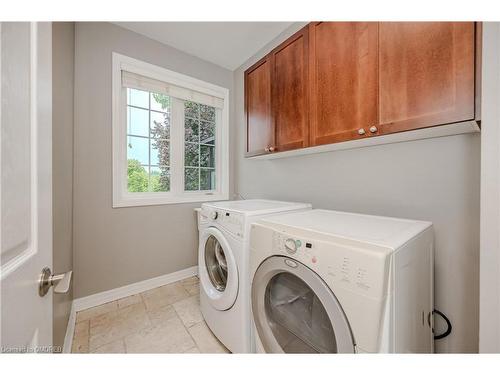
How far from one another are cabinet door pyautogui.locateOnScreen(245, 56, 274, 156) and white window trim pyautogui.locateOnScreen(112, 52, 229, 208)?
67 centimetres

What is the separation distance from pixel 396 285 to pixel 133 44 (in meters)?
2.58

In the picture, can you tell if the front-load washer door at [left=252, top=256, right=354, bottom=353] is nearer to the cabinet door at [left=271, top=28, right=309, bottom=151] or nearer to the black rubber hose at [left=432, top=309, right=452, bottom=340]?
the black rubber hose at [left=432, top=309, right=452, bottom=340]

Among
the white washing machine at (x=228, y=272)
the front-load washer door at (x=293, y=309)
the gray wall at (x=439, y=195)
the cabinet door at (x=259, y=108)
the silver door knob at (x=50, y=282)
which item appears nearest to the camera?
the silver door knob at (x=50, y=282)

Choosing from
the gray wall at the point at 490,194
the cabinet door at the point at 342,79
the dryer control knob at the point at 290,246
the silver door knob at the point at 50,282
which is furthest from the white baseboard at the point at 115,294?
the gray wall at the point at 490,194

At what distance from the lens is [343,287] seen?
0.66 metres

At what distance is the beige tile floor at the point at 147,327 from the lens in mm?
1305

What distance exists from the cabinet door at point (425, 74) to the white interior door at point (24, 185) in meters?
1.27

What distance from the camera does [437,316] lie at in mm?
1039

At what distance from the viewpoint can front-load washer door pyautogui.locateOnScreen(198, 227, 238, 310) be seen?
1.19 metres

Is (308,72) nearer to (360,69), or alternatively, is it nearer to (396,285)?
(360,69)

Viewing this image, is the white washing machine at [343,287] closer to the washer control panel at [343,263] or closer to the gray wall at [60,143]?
the washer control panel at [343,263]

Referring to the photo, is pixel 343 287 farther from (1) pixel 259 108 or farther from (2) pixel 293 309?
(1) pixel 259 108

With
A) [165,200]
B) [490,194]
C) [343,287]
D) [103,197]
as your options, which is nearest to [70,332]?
[103,197]
